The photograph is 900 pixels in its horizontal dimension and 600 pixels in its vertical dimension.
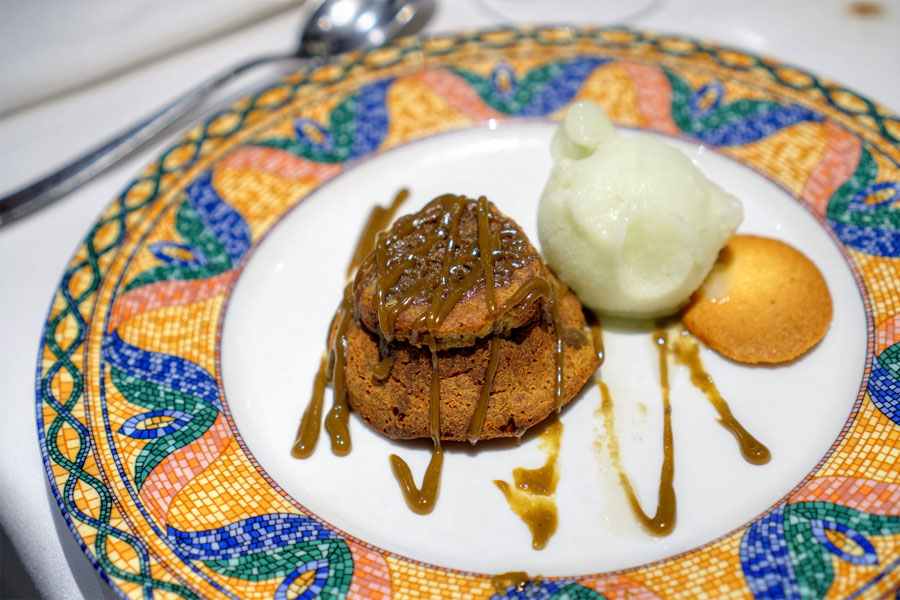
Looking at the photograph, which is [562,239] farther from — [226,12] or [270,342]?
[226,12]

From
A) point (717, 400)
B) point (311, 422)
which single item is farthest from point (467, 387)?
point (717, 400)

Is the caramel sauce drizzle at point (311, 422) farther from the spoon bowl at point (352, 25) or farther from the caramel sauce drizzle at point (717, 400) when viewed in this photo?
the spoon bowl at point (352, 25)

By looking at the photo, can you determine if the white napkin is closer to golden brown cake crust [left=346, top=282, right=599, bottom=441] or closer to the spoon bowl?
the spoon bowl

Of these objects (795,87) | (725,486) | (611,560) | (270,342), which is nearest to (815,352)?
(725,486)

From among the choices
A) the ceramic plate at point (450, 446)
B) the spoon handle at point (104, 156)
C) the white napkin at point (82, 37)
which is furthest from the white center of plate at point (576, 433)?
the white napkin at point (82, 37)

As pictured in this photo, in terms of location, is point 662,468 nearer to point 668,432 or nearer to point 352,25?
point 668,432

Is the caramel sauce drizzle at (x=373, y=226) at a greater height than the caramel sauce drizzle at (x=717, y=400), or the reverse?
the caramel sauce drizzle at (x=373, y=226)
